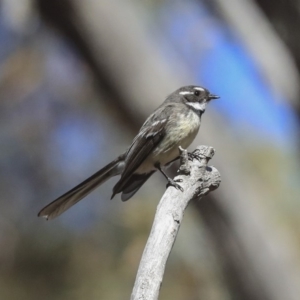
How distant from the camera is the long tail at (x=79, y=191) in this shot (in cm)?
358

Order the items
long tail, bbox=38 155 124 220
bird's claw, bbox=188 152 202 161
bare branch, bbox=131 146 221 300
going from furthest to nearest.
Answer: long tail, bbox=38 155 124 220 < bird's claw, bbox=188 152 202 161 < bare branch, bbox=131 146 221 300

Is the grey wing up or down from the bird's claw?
down

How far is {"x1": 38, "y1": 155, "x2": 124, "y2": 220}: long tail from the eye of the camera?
3578 mm

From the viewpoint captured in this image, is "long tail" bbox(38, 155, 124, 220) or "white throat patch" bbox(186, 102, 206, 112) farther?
"white throat patch" bbox(186, 102, 206, 112)

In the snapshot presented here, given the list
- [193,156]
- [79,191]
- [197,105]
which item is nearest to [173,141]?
[197,105]

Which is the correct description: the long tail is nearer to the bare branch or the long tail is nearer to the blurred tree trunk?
the blurred tree trunk

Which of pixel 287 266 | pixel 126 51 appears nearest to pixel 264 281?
pixel 287 266

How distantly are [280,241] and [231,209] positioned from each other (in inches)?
21.0

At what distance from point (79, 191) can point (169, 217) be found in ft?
4.81

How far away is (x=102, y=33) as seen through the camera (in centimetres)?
456

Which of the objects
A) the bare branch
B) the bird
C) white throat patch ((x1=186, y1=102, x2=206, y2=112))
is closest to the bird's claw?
the bare branch

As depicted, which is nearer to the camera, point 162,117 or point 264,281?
point 162,117

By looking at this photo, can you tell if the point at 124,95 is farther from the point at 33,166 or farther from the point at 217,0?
the point at 33,166

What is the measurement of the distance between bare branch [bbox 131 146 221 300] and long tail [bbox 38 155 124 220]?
97 cm
